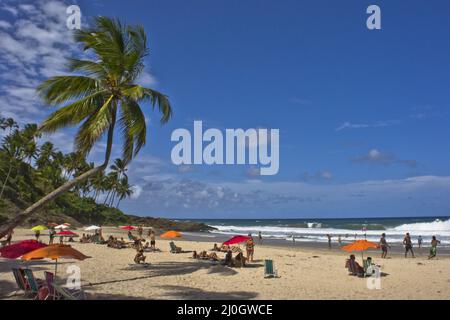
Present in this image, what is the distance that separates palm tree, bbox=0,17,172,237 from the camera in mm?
11906

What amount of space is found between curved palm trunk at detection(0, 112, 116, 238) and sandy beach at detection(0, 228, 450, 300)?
9.27ft

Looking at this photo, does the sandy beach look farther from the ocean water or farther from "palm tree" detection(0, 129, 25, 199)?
"palm tree" detection(0, 129, 25, 199)

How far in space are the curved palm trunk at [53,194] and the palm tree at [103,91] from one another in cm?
3

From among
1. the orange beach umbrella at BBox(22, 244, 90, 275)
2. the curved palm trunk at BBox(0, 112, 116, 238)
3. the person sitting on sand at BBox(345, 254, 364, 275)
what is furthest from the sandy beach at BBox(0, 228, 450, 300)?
the curved palm trunk at BBox(0, 112, 116, 238)

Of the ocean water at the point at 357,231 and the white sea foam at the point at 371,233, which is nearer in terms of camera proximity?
the white sea foam at the point at 371,233

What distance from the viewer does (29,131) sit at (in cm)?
5681

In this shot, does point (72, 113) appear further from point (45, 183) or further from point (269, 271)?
point (45, 183)

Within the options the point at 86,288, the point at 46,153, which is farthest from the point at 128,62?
the point at 46,153

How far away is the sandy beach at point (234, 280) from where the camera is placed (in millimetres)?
11906

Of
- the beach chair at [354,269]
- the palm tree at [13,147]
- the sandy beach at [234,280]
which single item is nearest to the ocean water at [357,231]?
the sandy beach at [234,280]

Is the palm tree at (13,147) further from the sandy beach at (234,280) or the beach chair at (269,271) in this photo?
the beach chair at (269,271)

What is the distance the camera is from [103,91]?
12.7 meters
